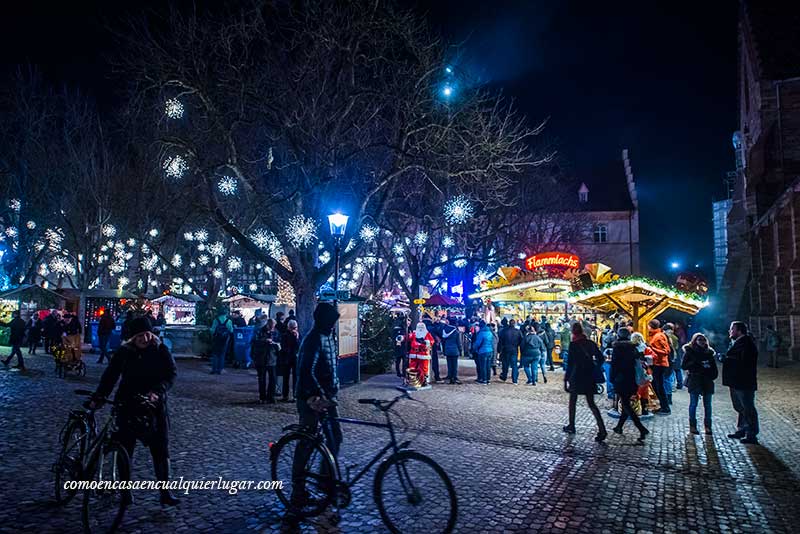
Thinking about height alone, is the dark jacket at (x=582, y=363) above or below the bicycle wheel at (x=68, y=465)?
above

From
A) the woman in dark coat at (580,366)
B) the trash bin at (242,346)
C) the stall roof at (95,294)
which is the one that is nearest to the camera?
the woman in dark coat at (580,366)

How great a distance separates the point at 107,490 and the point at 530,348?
482 inches

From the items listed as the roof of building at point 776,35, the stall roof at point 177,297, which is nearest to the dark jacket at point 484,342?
the stall roof at point 177,297

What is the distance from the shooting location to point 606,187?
173ft

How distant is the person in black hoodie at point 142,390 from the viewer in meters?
5.13

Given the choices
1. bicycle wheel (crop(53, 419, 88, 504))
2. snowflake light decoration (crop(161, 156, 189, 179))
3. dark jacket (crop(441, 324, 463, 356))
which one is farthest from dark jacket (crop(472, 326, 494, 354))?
bicycle wheel (crop(53, 419, 88, 504))

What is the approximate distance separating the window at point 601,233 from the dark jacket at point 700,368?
42.6m

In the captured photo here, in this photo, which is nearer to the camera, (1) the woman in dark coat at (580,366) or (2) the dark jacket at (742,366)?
(2) the dark jacket at (742,366)

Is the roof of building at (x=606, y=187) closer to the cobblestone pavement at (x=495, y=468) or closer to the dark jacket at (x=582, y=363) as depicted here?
the cobblestone pavement at (x=495, y=468)

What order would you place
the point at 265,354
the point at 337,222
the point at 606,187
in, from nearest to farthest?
the point at 265,354 → the point at 337,222 → the point at 606,187

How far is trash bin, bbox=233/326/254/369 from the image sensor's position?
734 inches

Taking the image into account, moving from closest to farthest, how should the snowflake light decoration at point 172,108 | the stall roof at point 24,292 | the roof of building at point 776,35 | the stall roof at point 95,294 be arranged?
the snowflake light decoration at point 172,108
the stall roof at point 24,292
the roof of building at point 776,35
the stall roof at point 95,294

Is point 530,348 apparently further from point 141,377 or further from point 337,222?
point 141,377

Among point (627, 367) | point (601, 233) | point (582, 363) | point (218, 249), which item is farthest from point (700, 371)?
point (601, 233)
